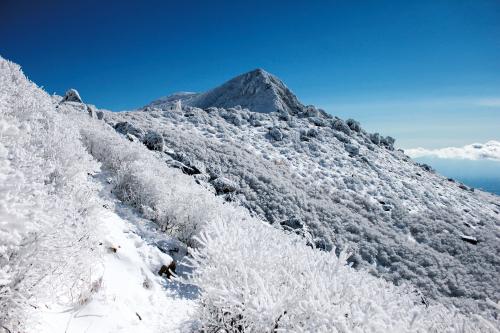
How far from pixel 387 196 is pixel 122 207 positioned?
26.5 metres

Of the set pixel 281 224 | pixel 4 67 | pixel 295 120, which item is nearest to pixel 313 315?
pixel 4 67

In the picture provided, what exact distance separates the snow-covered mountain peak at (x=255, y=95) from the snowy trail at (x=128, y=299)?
4168 centimetres

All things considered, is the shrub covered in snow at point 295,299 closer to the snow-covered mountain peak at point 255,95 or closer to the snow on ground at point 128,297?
the snow on ground at point 128,297

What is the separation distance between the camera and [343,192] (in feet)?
93.2

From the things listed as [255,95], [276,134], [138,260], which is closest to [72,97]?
[276,134]

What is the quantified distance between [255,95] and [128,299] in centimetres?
5122

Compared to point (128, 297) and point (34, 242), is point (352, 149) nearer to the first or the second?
point (128, 297)

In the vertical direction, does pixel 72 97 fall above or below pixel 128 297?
above

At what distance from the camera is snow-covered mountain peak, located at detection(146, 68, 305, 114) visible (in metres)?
51.2

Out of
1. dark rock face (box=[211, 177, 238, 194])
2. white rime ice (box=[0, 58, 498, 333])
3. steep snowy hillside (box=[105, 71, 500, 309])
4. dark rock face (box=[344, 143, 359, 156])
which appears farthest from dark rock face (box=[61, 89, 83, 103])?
dark rock face (box=[344, 143, 359, 156])

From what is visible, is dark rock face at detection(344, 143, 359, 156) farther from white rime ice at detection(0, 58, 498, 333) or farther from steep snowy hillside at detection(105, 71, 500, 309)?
white rime ice at detection(0, 58, 498, 333)

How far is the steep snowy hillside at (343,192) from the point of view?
65.5 feet

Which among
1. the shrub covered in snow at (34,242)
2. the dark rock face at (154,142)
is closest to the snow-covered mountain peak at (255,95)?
the dark rock face at (154,142)

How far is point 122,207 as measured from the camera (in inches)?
398
